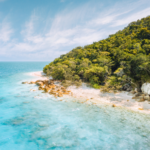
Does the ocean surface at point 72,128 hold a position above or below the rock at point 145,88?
below

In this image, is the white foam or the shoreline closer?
the shoreline

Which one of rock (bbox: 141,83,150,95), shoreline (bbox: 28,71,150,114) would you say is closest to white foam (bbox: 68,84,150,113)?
shoreline (bbox: 28,71,150,114)

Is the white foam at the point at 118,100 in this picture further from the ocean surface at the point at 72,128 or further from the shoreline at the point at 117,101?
the ocean surface at the point at 72,128

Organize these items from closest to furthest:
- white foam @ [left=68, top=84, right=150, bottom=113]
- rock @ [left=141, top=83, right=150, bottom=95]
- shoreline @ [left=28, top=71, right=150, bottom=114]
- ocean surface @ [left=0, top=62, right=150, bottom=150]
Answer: ocean surface @ [left=0, top=62, right=150, bottom=150] → shoreline @ [left=28, top=71, right=150, bottom=114] → white foam @ [left=68, top=84, right=150, bottom=113] → rock @ [left=141, top=83, right=150, bottom=95]

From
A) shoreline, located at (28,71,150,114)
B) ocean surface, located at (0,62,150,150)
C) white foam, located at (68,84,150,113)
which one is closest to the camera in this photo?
ocean surface, located at (0,62,150,150)

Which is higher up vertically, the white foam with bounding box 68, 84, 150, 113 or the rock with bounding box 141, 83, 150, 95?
the rock with bounding box 141, 83, 150, 95

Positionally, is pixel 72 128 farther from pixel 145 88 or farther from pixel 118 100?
pixel 145 88

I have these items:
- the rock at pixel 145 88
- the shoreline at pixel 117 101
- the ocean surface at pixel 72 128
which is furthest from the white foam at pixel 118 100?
the rock at pixel 145 88

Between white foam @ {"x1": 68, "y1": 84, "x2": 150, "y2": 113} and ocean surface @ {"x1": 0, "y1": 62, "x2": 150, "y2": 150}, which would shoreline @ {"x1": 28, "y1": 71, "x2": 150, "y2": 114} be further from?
ocean surface @ {"x1": 0, "y1": 62, "x2": 150, "y2": 150}

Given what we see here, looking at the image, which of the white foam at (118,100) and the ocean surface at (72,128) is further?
the white foam at (118,100)

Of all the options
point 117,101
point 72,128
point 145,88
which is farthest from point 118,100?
point 72,128
